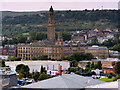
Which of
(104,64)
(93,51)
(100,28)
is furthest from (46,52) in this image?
(100,28)

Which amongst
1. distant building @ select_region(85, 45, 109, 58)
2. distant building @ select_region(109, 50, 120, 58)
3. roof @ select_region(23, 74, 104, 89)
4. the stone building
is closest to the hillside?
the stone building

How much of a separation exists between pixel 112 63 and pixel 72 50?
1211cm

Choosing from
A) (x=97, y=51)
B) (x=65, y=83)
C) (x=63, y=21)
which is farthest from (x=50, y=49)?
(x=65, y=83)

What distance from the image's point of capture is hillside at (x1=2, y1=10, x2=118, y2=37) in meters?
65.4

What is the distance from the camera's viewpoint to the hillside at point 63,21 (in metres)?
65.4

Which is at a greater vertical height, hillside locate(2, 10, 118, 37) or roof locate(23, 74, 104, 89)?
hillside locate(2, 10, 118, 37)

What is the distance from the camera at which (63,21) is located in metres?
71.9

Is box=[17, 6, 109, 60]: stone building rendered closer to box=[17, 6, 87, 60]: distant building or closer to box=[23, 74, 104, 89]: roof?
box=[17, 6, 87, 60]: distant building

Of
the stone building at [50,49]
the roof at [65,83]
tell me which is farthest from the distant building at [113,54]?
the roof at [65,83]

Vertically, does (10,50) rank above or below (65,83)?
above

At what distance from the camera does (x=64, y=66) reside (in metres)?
26.8

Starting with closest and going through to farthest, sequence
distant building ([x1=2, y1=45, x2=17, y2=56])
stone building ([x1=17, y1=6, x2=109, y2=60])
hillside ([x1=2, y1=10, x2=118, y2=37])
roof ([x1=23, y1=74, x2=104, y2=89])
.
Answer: roof ([x1=23, y1=74, x2=104, y2=89]) < distant building ([x1=2, y1=45, x2=17, y2=56]) < stone building ([x1=17, y1=6, x2=109, y2=60]) < hillside ([x1=2, y1=10, x2=118, y2=37])

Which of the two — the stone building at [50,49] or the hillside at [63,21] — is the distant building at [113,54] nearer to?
the stone building at [50,49]

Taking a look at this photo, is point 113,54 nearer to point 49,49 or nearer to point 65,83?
point 49,49
